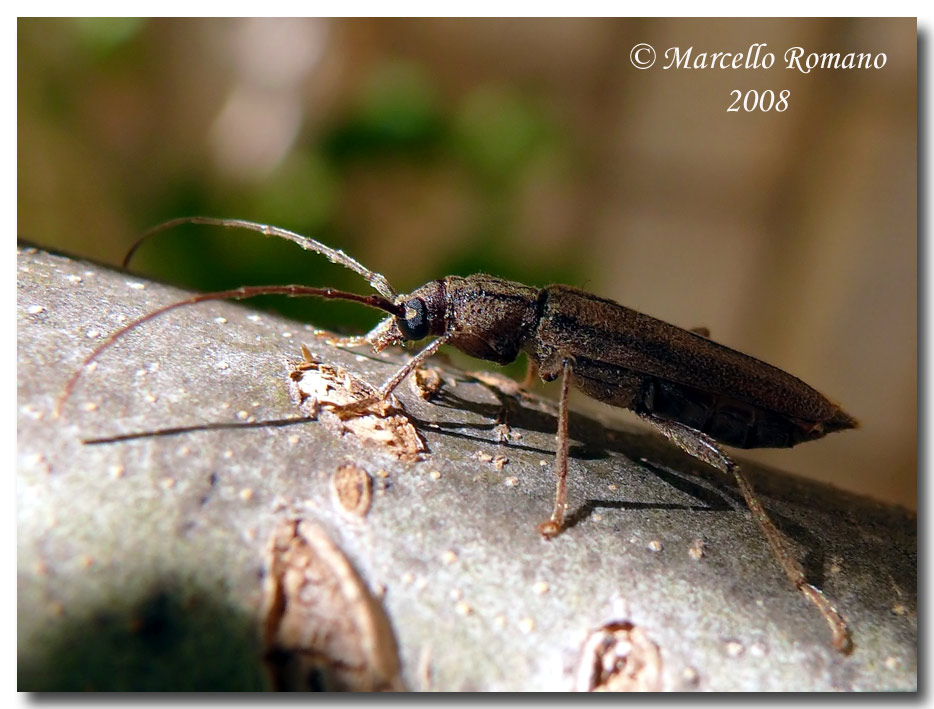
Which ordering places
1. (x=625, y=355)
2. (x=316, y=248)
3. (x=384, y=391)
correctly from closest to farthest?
(x=384, y=391) < (x=316, y=248) < (x=625, y=355)

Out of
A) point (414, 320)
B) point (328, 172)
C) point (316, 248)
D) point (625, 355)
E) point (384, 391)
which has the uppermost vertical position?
point (328, 172)

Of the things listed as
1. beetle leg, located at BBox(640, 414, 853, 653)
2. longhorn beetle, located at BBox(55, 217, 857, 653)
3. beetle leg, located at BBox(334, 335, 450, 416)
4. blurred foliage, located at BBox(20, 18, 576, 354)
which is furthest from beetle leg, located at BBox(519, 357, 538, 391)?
blurred foliage, located at BBox(20, 18, 576, 354)

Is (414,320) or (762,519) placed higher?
(414,320)

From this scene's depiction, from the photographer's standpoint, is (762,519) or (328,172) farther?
(328,172)

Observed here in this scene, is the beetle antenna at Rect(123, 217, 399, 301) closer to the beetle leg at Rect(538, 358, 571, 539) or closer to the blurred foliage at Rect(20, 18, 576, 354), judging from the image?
the beetle leg at Rect(538, 358, 571, 539)

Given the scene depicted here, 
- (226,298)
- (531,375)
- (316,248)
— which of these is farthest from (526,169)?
(226,298)

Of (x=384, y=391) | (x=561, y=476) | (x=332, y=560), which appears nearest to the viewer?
(x=332, y=560)

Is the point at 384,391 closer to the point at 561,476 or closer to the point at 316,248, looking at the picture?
the point at 561,476
